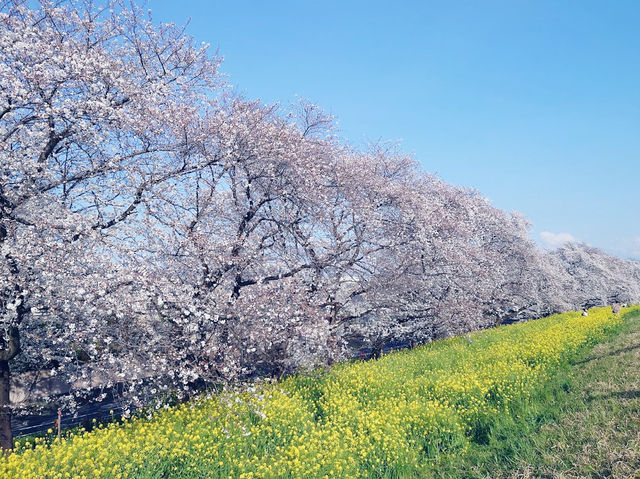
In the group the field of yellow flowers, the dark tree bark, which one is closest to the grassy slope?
the field of yellow flowers

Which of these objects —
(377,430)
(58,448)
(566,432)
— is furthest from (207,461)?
(566,432)

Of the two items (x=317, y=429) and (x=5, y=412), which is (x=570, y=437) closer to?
(x=317, y=429)

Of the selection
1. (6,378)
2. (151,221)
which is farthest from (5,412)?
(151,221)

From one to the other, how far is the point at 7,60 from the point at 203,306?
7065mm

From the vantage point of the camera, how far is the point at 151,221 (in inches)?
444

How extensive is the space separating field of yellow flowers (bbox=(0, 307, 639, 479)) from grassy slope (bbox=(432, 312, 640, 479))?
Result: 1.56 ft

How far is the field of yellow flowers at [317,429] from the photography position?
702cm

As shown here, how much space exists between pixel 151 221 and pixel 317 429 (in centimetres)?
673

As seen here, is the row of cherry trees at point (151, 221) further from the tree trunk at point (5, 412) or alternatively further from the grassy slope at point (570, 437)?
the grassy slope at point (570, 437)

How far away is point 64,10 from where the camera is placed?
35.0ft

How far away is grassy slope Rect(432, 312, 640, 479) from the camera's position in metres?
6.75

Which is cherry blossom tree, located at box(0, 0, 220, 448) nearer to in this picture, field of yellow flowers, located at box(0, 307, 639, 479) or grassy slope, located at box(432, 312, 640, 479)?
field of yellow flowers, located at box(0, 307, 639, 479)

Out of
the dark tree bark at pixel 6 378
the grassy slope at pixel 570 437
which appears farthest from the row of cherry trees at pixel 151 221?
the grassy slope at pixel 570 437

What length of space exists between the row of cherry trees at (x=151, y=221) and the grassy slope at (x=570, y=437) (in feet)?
18.3
